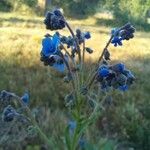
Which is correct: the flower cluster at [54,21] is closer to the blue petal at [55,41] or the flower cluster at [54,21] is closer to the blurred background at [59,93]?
the blue petal at [55,41]

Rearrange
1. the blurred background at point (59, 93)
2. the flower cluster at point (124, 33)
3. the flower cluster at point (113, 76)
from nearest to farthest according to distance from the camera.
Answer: the flower cluster at point (113, 76) < the flower cluster at point (124, 33) < the blurred background at point (59, 93)

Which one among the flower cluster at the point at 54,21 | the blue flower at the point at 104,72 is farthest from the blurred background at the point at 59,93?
the flower cluster at the point at 54,21

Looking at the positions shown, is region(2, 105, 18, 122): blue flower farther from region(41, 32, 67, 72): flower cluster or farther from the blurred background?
the blurred background

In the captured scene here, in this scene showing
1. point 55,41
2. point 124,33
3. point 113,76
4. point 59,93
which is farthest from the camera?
point 59,93

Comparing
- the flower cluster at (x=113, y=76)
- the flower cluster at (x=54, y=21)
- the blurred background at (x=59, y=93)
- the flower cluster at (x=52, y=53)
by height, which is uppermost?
the flower cluster at (x=54, y=21)

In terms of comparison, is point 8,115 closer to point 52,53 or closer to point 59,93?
point 52,53

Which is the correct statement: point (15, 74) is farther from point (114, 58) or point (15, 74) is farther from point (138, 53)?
point (138, 53)

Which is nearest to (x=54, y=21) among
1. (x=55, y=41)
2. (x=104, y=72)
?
(x=55, y=41)
